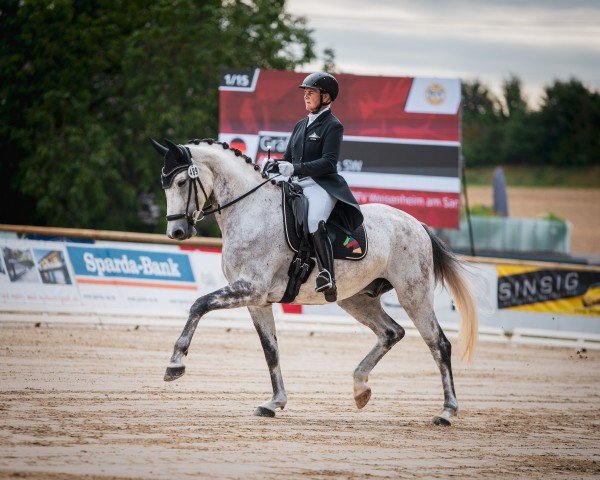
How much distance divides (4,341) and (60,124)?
15.7 m

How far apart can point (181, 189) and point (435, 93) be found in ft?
35.1

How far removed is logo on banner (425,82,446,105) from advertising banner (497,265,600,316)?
3405 mm

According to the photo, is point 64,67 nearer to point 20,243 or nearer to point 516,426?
point 20,243

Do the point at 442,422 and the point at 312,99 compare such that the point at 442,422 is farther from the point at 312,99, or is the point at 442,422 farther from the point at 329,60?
the point at 329,60

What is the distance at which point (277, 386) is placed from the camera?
9055mm

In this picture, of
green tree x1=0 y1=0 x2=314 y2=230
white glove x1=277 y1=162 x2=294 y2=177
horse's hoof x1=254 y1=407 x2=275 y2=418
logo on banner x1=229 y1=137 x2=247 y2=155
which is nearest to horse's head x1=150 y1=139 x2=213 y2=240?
white glove x1=277 y1=162 x2=294 y2=177

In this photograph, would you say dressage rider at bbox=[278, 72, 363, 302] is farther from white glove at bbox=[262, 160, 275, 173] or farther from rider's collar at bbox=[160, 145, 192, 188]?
rider's collar at bbox=[160, 145, 192, 188]

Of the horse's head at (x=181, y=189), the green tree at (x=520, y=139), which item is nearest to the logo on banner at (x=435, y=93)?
the horse's head at (x=181, y=189)

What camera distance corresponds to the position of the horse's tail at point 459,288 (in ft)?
33.6

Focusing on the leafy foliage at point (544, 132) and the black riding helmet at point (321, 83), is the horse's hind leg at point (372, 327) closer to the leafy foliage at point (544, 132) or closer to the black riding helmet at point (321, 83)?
the black riding helmet at point (321, 83)

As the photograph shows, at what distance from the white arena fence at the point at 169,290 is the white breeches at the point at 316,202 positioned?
18.6 ft

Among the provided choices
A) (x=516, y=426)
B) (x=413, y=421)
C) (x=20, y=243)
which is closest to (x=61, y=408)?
(x=413, y=421)

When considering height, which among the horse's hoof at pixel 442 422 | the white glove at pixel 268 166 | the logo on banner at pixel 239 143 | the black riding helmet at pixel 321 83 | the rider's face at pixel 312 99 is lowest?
the logo on banner at pixel 239 143

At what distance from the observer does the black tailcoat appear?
8.93 metres
